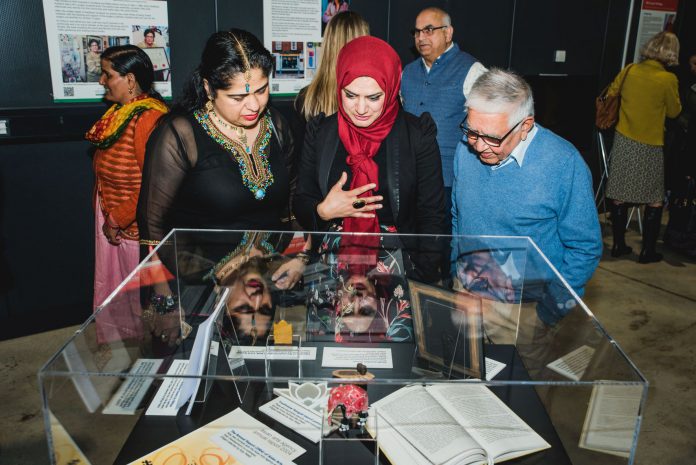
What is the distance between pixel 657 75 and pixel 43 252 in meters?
4.78

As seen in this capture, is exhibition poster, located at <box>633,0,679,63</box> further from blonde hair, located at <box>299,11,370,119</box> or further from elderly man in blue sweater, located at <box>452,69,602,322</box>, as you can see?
elderly man in blue sweater, located at <box>452,69,602,322</box>

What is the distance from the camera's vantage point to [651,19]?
21.5 feet

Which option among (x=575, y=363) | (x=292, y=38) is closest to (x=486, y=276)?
(x=575, y=363)

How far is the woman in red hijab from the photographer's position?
2020 mm

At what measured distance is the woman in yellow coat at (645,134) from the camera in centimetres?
468

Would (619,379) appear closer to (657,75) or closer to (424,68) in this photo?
(424,68)

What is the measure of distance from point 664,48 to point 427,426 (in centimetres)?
443

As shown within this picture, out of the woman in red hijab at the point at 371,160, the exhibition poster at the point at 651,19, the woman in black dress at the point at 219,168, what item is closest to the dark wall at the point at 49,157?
the woman in black dress at the point at 219,168

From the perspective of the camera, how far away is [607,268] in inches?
199

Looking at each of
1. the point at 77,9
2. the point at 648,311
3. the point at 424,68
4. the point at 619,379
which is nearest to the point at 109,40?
the point at 77,9

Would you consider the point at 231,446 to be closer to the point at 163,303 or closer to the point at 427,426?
the point at 427,426

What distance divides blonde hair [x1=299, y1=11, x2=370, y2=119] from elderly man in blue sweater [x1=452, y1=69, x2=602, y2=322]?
3.32 feet

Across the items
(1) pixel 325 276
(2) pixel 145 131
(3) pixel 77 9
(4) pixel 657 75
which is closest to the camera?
(1) pixel 325 276

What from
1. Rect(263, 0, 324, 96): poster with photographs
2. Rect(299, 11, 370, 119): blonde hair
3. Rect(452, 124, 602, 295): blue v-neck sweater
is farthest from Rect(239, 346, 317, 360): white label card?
Rect(263, 0, 324, 96): poster with photographs
